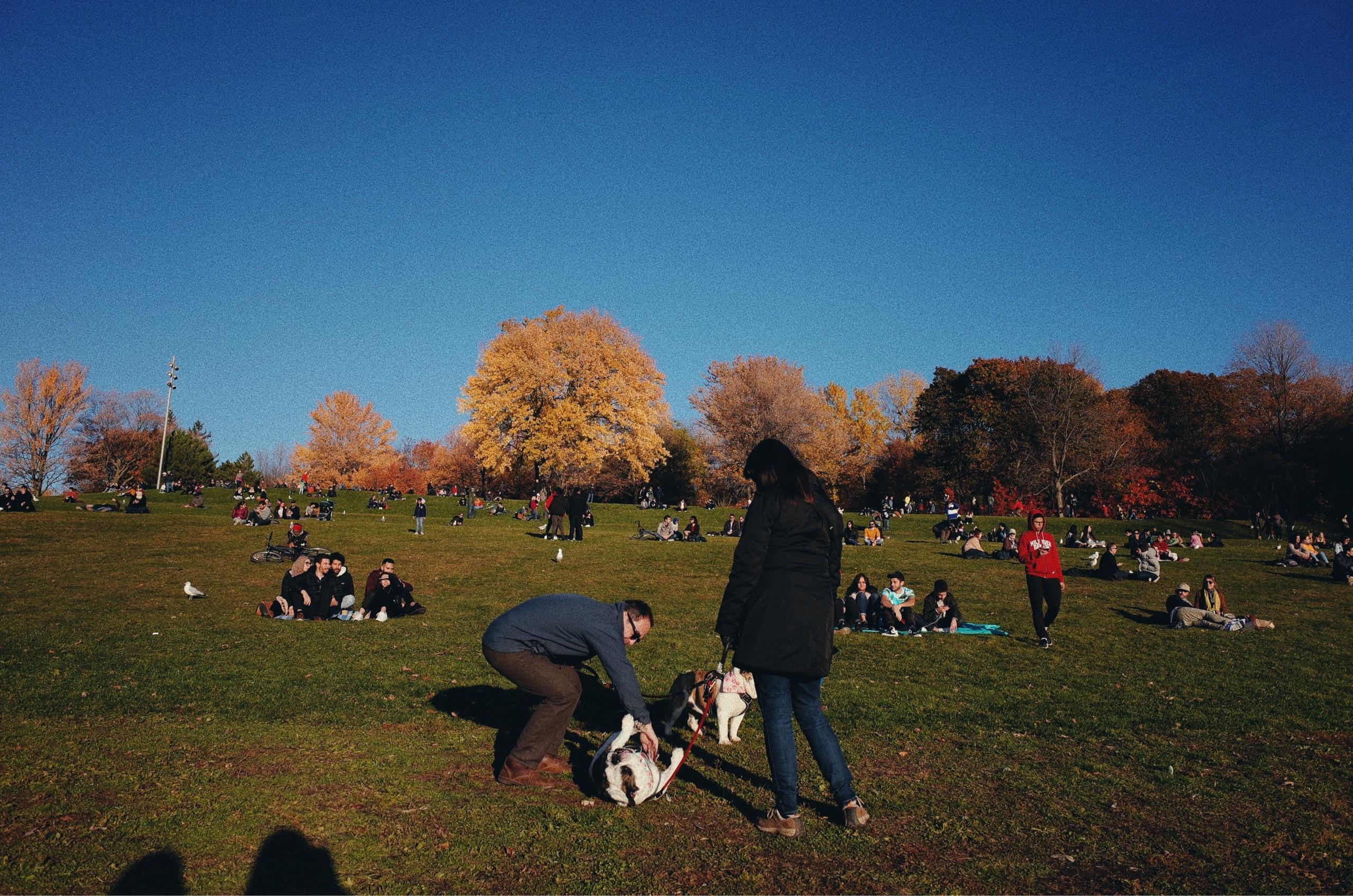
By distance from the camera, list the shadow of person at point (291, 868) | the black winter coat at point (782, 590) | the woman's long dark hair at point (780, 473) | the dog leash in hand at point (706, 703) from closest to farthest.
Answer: the shadow of person at point (291, 868)
the black winter coat at point (782, 590)
the woman's long dark hair at point (780, 473)
the dog leash in hand at point (706, 703)

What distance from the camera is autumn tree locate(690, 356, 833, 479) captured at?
225 ft

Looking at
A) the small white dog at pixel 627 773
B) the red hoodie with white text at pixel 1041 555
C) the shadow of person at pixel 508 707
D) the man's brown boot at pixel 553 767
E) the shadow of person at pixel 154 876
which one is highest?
the red hoodie with white text at pixel 1041 555

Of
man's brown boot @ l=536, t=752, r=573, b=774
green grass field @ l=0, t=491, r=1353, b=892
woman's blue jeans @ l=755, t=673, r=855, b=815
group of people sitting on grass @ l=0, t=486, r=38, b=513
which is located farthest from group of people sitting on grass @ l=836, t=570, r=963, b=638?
group of people sitting on grass @ l=0, t=486, r=38, b=513

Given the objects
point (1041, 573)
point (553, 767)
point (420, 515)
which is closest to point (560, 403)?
point (420, 515)

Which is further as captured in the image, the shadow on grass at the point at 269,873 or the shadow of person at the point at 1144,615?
the shadow of person at the point at 1144,615

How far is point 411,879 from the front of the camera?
4492 millimetres

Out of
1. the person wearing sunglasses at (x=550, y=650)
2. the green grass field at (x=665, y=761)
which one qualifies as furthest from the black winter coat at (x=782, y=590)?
the green grass field at (x=665, y=761)

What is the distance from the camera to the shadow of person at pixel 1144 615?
16.7 metres

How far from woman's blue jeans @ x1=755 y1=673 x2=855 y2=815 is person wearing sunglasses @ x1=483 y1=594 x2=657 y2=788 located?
3.84 ft

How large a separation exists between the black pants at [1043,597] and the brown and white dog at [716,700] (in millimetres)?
7373

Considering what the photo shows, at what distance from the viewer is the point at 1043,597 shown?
44.4 feet

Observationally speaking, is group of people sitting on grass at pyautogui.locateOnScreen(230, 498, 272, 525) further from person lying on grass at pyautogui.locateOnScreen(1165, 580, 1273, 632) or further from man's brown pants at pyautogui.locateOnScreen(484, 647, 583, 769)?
person lying on grass at pyautogui.locateOnScreen(1165, 580, 1273, 632)

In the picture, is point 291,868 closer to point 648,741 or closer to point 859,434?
point 648,741

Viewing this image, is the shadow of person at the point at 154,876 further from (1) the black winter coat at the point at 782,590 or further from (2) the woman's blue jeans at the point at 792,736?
(2) the woman's blue jeans at the point at 792,736
